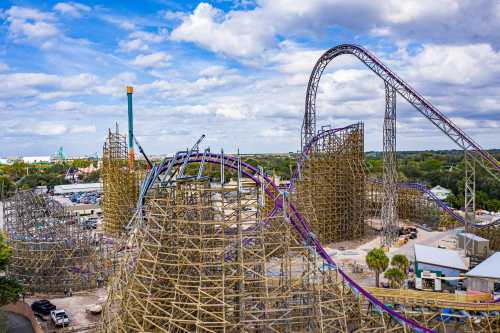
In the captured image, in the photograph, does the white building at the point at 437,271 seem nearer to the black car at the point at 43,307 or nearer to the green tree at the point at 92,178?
the black car at the point at 43,307

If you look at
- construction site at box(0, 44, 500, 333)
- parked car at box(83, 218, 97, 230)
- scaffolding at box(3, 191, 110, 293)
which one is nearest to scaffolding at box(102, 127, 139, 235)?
parked car at box(83, 218, 97, 230)

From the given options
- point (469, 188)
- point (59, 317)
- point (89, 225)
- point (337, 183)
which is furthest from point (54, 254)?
point (469, 188)

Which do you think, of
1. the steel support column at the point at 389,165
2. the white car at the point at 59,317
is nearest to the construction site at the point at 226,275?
the white car at the point at 59,317

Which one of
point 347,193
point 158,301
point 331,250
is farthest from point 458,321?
point 347,193

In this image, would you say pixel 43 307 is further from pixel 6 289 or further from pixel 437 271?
pixel 437 271

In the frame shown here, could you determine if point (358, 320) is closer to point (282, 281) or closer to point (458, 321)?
point (282, 281)

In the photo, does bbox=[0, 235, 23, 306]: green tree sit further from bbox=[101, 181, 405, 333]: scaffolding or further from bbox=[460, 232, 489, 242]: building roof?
bbox=[460, 232, 489, 242]: building roof

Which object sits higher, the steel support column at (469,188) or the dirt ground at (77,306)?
the steel support column at (469,188)
